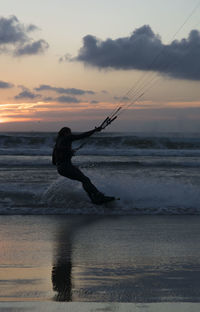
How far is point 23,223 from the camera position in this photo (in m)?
7.79

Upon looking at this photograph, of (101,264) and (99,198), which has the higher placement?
(101,264)

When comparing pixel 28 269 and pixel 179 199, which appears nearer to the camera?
pixel 28 269

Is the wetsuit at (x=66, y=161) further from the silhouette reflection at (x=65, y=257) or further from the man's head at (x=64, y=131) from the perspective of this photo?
the silhouette reflection at (x=65, y=257)

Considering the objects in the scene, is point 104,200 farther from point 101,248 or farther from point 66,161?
point 101,248

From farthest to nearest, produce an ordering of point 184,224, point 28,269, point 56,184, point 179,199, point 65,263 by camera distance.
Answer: point 56,184
point 179,199
point 184,224
point 65,263
point 28,269

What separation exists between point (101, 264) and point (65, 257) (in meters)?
0.55

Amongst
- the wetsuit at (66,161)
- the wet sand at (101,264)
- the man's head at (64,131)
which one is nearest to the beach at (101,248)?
the wet sand at (101,264)

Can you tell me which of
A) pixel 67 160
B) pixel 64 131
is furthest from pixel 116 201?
pixel 64 131

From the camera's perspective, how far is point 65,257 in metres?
5.43

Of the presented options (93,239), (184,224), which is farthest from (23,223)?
(184,224)

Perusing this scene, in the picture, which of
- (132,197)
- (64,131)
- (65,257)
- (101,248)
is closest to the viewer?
(65,257)

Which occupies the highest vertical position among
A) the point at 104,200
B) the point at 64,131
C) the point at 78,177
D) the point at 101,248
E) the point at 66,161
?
the point at 64,131

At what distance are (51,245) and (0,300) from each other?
236 centimetres

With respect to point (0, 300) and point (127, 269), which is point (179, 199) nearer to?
point (127, 269)
